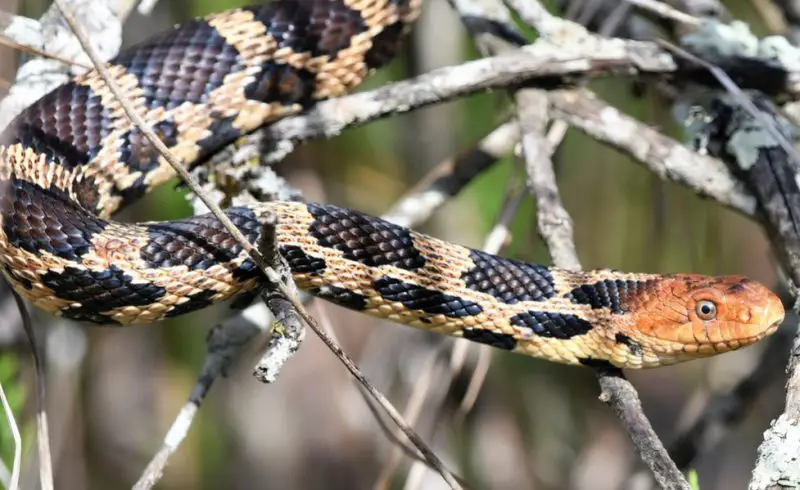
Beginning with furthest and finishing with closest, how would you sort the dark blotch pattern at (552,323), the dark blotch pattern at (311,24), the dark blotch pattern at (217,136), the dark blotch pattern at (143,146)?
the dark blotch pattern at (311,24)
the dark blotch pattern at (217,136)
the dark blotch pattern at (143,146)
the dark blotch pattern at (552,323)

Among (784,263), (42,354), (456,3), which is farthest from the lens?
(42,354)

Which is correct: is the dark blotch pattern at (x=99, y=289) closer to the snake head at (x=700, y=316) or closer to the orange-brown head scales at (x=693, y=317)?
the orange-brown head scales at (x=693, y=317)

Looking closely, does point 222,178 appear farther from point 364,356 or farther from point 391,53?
point 364,356

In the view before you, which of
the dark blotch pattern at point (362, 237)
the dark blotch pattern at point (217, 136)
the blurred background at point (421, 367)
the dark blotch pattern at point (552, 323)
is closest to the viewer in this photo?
the dark blotch pattern at point (362, 237)

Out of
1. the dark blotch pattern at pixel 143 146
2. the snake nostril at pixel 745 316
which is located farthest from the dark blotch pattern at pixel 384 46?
the snake nostril at pixel 745 316

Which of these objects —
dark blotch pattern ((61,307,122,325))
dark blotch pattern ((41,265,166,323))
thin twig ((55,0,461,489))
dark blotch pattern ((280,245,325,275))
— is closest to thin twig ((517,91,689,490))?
thin twig ((55,0,461,489))

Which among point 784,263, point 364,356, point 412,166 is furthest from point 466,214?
point 784,263

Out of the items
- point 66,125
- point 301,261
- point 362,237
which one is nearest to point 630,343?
point 362,237
